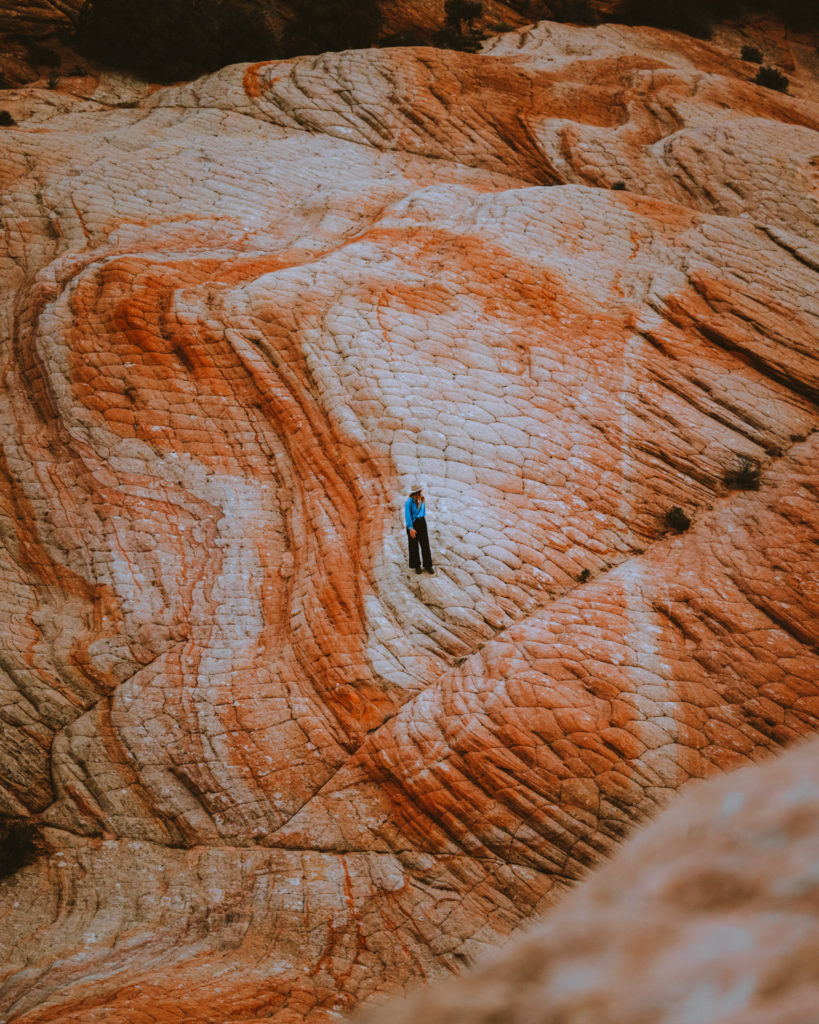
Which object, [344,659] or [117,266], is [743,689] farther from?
[117,266]

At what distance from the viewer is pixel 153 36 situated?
26281 millimetres

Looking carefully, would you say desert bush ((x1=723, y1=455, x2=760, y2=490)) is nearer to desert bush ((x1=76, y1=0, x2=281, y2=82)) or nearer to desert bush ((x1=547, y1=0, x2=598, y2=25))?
desert bush ((x1=76, y1=0, x2=281, y2=82))

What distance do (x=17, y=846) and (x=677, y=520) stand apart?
35.6 ft

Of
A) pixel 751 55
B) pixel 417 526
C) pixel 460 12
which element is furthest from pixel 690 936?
pixel 751 55

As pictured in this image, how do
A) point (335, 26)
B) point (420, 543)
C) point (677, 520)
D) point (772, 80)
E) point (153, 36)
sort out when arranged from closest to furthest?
point (420, 543) → point (677, 520) → point (153, 36) → point (772, 80) → point (335, 26)

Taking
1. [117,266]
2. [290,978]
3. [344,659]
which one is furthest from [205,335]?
[290,978]

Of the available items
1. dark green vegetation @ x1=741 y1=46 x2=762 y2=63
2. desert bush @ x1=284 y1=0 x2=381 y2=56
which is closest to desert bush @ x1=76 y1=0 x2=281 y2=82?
desert bush @ x1=284 y1=0 x2=381 y2=56

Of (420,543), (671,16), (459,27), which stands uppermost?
(671,16)

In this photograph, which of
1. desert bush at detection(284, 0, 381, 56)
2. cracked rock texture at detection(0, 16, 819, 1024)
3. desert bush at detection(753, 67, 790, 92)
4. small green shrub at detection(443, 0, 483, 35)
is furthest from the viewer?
small green shrub at detection(443, 0, 483, 35)

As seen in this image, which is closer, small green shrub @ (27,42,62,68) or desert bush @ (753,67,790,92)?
small green shrub @ (27,42,62,68)

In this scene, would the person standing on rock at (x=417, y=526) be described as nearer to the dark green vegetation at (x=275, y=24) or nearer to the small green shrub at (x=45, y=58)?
the dark green vegetation at (x=275, y=24)

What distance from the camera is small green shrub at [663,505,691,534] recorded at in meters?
12.6

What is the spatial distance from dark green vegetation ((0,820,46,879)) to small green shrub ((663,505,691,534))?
34.6 feet

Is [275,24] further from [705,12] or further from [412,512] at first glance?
[412,512]
